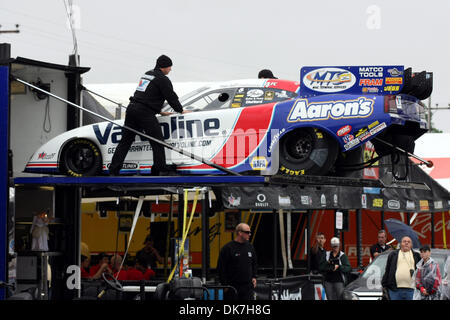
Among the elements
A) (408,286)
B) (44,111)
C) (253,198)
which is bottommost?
(408,286)

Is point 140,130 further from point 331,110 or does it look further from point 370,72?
point 370,72

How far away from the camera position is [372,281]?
13.5 meters

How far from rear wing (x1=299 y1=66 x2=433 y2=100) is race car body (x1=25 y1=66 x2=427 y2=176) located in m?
0.01

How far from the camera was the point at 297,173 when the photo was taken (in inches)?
416

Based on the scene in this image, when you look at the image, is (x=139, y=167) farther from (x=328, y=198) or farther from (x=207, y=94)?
(x=328, y=198)

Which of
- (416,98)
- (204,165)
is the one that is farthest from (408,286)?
(204,165)

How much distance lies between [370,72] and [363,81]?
0.13 m

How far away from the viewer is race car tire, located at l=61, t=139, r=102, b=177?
11.4 meters

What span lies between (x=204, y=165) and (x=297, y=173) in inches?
42.6

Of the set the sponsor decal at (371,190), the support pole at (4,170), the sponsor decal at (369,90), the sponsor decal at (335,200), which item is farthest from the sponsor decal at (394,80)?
the sponsor decal at (371,190)

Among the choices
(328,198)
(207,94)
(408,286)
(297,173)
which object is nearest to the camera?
(297,173)

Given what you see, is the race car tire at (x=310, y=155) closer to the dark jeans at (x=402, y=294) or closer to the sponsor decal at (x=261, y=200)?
the dark jeans at (x=402, y=294)
